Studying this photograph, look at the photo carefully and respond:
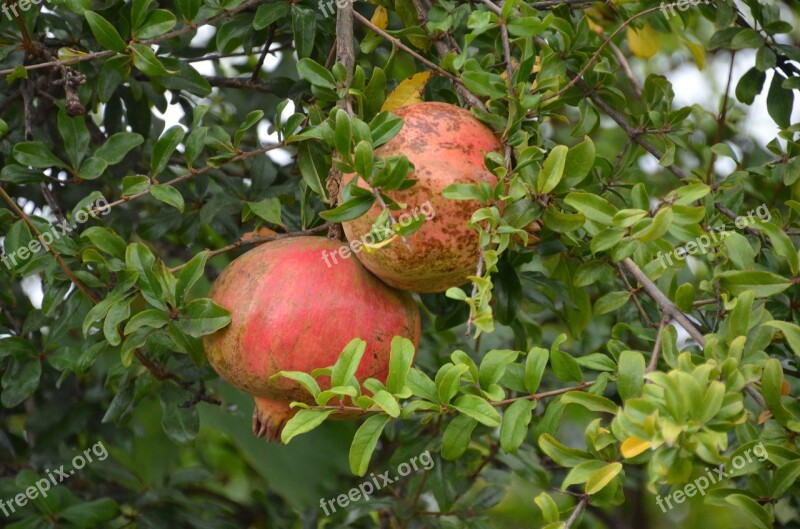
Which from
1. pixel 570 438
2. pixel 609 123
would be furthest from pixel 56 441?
pixel 609 123

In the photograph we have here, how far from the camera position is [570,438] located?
9.64ft

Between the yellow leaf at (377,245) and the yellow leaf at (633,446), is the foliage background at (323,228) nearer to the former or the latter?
the yellow leaf at (633,446)

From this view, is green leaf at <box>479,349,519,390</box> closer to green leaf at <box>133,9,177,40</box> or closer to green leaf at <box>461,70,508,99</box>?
green leaf at <box>461,70,508,99</box>

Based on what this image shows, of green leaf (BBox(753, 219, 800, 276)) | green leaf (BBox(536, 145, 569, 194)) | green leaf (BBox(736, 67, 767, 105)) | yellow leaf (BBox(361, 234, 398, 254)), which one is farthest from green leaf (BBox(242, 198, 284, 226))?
green leaf (BBox(736, 67, 767, 105))

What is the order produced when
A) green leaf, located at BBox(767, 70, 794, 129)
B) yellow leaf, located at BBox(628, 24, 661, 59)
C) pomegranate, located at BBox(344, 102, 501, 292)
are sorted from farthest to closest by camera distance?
yellow leaf, located at BBox(628, 24, 661, 59) < green leaf, located at BBox(767, 70, 794, 129) < pomegranate, located at BBox(344, 102, 501, 292)

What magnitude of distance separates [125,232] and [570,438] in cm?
165

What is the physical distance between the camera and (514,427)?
1.18 metres

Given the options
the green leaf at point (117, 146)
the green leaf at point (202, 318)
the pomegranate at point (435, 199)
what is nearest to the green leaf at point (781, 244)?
the pomegranate at point (435, 199)

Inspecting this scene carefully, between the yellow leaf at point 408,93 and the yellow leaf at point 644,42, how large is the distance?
0.81 metres

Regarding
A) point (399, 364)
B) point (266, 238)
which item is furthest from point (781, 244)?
point (266, 238)

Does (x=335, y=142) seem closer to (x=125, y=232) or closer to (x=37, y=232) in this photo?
(x=37, y=232)

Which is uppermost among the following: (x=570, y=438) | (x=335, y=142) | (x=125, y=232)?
(x=335, y=142)

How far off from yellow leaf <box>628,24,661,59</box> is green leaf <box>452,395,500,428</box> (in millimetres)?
1188

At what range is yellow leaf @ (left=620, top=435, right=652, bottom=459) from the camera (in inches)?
38.0
